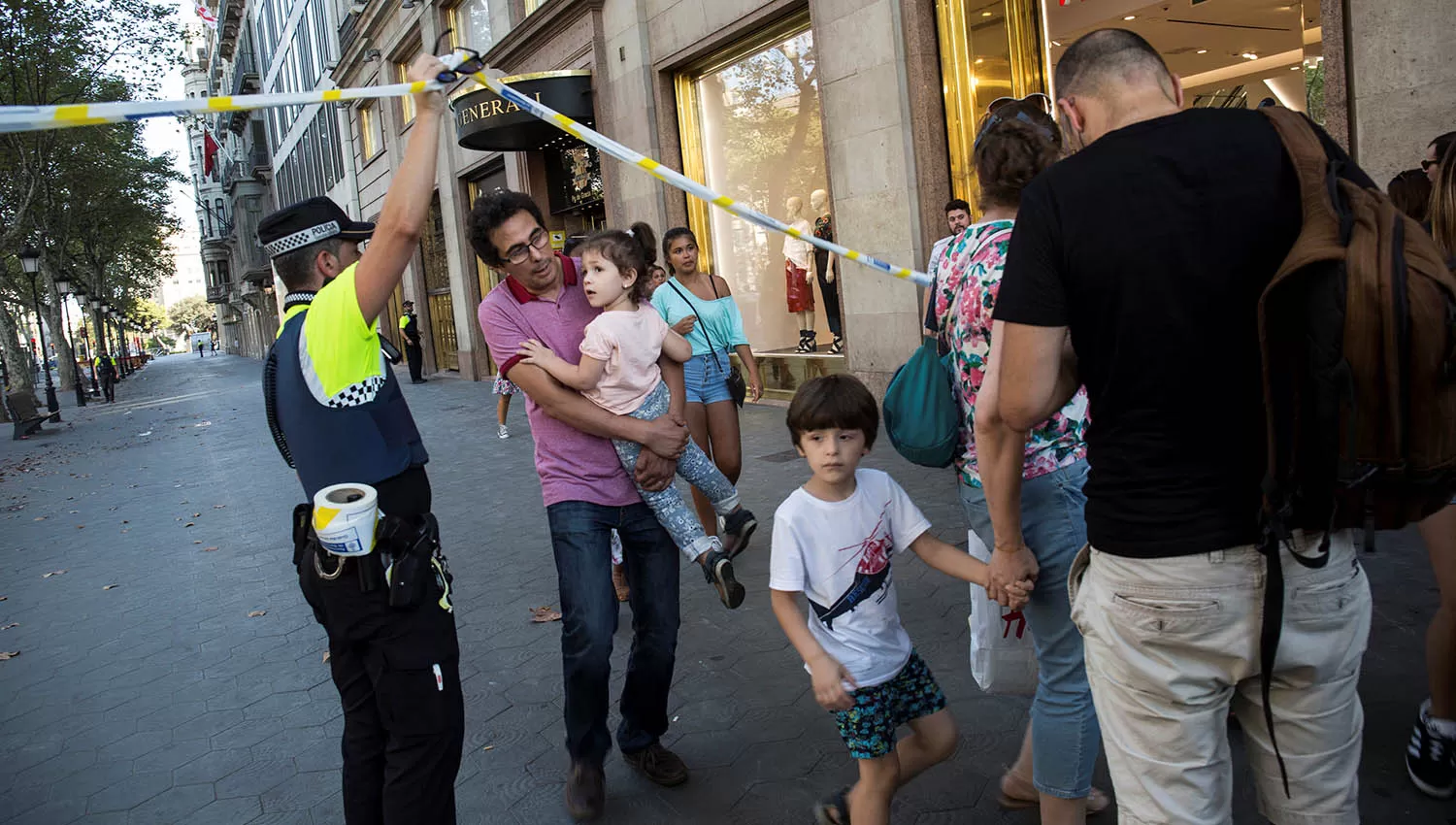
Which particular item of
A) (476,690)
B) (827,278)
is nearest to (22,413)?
(827,278)

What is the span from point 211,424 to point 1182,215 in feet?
69.1

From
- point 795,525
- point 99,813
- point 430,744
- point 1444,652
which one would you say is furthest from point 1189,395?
point 99,813

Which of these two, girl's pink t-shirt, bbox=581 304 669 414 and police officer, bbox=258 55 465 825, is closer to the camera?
police officer, bbox=258 55 465 825

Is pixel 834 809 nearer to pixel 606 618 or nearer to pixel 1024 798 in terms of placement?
pixel 1024 798

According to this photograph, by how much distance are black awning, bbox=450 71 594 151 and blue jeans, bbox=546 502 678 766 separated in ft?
39.1

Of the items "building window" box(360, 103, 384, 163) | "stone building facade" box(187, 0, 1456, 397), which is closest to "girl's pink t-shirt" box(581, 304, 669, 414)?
"stone building facade" box(187, 0, 1456, 397)

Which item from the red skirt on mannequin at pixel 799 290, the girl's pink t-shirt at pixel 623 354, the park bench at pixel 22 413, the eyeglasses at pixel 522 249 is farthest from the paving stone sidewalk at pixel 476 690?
the park bench at pixel 22 413

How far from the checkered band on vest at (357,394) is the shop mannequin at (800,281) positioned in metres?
10.3

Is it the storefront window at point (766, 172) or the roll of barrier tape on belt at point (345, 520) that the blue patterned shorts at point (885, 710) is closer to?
the roll of barrier tape on belt at point (345, 520)

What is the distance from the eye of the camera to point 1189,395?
1812 millimetres

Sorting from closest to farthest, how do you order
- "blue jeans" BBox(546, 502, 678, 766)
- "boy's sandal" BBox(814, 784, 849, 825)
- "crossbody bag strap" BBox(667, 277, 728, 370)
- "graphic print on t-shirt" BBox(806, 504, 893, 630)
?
"graphic print on t-shirt" BBox(806, 504, 893, 630) < "boy's sandal" BBox(814, 784, 849, 825) < "blue jeans" BBox(546, 502, 678, 766) < "crossbody bag strap" BBox(667, 277, 728, 370)

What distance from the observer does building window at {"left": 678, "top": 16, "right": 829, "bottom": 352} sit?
12297 millimetres

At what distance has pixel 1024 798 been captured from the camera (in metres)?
3.07

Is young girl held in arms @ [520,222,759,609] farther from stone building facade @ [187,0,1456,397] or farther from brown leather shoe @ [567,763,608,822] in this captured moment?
stone building facade @ [187,0,1456,397]
